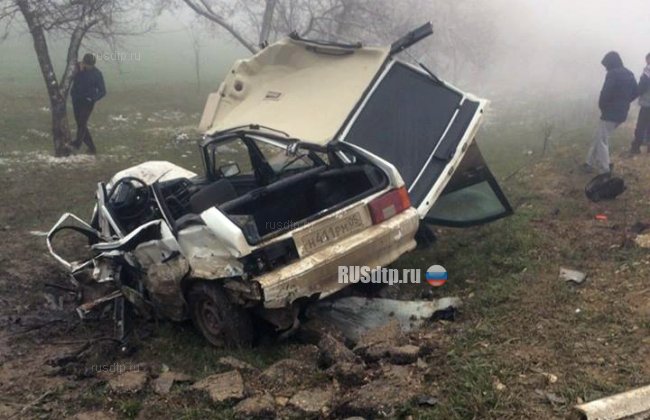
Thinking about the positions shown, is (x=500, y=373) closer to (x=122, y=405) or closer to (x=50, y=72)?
(x=122, y=405)

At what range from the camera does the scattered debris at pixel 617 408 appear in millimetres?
2777

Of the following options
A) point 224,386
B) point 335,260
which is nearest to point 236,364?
point 224,386

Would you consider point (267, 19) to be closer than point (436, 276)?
No

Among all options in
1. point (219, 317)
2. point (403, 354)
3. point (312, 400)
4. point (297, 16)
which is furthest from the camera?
point (297, 16)

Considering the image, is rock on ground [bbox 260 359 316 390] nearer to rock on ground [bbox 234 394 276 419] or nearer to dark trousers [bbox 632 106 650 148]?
rock on ground [bbox 234 394 276 419]

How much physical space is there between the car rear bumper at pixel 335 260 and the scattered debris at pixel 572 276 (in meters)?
1.22

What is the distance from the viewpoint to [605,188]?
7.06 m

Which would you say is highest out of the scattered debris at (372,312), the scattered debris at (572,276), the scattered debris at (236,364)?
the scattered debris at (572,276)

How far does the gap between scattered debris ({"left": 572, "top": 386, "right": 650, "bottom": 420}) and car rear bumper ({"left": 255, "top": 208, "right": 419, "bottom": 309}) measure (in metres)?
1.90

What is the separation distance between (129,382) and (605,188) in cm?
568

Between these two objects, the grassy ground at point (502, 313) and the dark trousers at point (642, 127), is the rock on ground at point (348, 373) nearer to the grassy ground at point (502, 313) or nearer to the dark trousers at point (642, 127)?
the grassy ground at point (502, 313)

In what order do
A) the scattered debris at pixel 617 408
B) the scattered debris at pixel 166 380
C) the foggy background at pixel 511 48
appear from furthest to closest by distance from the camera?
the foggy background at pixel 511 48, the scattered debris at pixel 166 380, the scattered debris at pixel 617 408

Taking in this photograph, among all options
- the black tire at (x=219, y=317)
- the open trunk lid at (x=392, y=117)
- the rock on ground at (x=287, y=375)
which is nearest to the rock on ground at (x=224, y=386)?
the rock on ground at (x=287, y=375)

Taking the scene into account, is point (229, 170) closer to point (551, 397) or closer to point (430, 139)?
point (430, 139)
